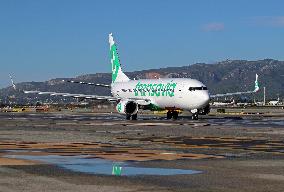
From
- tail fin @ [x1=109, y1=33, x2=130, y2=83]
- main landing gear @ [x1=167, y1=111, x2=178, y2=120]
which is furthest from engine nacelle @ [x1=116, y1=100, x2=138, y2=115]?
tail fin @ [x1=109, y1=33, x2=130, y2=83]

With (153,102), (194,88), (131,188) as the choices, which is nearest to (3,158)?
(131,188)

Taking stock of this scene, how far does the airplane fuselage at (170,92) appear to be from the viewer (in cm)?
7144

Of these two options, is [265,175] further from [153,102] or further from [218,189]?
[153,102]

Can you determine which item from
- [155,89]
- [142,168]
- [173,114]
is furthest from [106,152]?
[173,114]

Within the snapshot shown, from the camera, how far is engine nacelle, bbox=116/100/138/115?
75250 mm

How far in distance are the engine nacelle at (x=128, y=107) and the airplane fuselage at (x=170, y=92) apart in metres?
2.67

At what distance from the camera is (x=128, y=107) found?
248 feet

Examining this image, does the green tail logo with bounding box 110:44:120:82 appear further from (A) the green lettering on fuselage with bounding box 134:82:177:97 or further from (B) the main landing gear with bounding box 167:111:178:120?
(B) the main landing gear with bounding box 167:111:178:120

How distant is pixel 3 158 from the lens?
23500 mm

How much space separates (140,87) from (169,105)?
276 inches

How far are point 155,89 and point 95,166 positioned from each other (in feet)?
188

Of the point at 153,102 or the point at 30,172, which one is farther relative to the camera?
the point at 153,102

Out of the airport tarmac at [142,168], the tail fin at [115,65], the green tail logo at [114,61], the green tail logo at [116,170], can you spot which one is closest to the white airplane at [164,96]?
the tail fin at [115,65]

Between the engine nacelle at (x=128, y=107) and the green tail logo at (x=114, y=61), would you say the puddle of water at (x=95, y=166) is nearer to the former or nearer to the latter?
the engine nacelle at (x=128, y=107)
